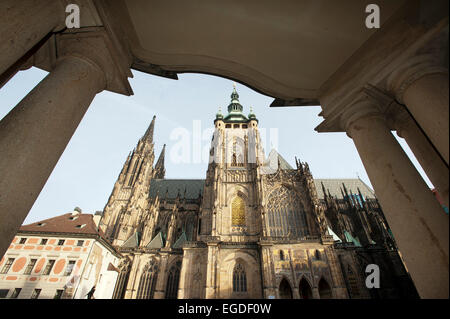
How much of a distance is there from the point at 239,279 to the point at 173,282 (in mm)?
6683

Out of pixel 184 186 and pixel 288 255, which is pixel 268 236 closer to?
pixel 288 255

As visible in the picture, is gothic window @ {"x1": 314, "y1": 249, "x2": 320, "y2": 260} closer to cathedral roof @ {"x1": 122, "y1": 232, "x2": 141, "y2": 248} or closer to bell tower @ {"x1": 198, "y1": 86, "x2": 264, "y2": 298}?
bell tower @ {"x1": 198, "y1": 86, "x2": 264, "y2": 298}

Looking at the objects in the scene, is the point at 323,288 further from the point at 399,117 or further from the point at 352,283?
the point at 399,117

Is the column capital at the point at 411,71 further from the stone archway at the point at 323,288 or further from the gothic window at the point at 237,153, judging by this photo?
the gothic window at the point at 237,153

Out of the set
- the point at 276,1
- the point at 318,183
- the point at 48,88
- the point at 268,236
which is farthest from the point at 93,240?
the point at 318,183

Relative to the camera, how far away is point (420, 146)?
88.5 inches

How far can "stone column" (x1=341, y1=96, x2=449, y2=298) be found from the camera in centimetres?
143

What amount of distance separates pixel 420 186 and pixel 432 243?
0.47 m

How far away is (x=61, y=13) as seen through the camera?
6.45 feet

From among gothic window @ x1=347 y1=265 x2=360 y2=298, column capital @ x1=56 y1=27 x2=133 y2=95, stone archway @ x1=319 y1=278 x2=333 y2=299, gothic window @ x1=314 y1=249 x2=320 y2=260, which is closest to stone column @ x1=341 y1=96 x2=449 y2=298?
column capital @ x1=56 y1=27 x2=133 y2=95

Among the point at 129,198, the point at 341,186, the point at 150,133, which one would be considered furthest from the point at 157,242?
the point at 341,186

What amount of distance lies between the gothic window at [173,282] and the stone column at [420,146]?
21712mm

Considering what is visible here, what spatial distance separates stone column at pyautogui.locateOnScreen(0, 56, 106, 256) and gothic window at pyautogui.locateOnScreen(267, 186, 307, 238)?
20119 millimetres

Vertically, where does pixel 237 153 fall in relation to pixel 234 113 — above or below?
below
